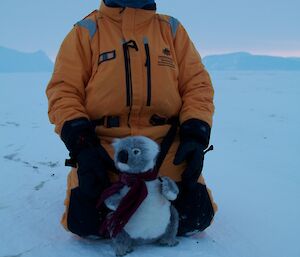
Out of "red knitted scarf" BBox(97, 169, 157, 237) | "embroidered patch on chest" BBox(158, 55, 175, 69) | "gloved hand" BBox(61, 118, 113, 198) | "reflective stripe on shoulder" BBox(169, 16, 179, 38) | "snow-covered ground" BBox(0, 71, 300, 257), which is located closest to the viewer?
"red knitted scarf" BBox(97, 169, 157, 237)

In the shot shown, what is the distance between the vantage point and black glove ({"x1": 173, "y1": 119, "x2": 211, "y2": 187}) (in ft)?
6.20

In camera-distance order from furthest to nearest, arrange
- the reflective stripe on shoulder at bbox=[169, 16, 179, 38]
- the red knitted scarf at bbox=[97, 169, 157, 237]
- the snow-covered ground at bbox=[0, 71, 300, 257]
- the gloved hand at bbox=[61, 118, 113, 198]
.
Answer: the reflective stripe on shoulder at bbox=[169, 16, 179, 38] → the snow-covered ground at bbox=[0, 71, 300, 257] → the gloved hand at bbox=[61, 118, 113, 198] → the red knitted scarf at bbox=[97, 169, 157, 237]

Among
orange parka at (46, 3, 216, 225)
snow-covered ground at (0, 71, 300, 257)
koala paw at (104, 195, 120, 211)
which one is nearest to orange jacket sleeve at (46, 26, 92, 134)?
orange parka at (46, 3, 216, 225)

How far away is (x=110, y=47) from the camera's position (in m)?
2.02

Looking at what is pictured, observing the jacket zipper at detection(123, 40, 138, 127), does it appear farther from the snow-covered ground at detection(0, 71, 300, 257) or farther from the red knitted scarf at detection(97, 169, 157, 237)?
the snow-covered ground at detection(0, 71, 300, 257)

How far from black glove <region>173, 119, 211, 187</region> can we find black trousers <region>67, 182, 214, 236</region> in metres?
0.10

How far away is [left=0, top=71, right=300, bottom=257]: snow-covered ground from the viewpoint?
75.4 inches

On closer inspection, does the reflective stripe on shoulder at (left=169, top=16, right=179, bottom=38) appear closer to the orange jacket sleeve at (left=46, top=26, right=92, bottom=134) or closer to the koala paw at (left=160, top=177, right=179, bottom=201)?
the orange jacket sleeve at (left=46, top=26, right=92, bottom=134)

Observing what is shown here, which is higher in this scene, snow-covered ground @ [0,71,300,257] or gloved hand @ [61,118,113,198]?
gloved hand @ [61,118,113,198]

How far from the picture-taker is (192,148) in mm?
1900

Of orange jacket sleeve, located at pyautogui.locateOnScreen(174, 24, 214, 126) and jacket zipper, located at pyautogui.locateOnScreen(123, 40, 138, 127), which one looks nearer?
jacket zipper, located at pyautogui.locateOnScreen(123, 40, 138, 127)

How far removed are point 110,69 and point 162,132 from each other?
0.44m

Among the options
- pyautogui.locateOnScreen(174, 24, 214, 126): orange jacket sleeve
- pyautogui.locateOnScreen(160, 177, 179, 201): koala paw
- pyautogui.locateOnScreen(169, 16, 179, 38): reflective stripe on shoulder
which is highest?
pyautogui.locateOnScreen(169, 16, 179, 38): reflective stripe on shoulder

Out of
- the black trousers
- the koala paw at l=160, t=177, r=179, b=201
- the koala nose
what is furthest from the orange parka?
the koala nose
